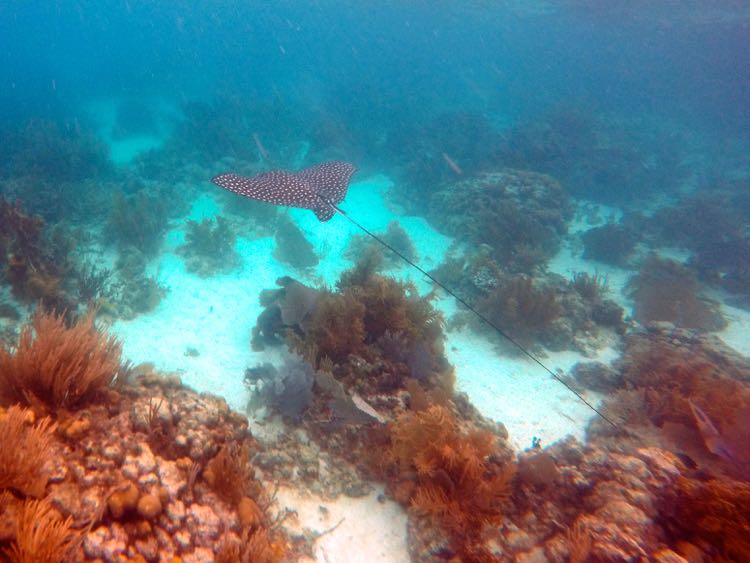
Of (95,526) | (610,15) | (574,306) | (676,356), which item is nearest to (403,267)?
(574,306)

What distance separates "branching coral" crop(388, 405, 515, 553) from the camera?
3.22 metres

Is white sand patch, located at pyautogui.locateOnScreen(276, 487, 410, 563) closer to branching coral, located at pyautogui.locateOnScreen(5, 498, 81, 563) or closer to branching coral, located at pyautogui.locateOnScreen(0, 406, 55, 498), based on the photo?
branching coral, located at pyautogui.locateOnScreen(5, 498, 81, 563)

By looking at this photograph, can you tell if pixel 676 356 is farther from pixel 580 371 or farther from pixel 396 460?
pixel 396 460

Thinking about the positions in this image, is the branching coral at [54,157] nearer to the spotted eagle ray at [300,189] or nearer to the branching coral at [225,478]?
the spotted eagle ray at [300,189]

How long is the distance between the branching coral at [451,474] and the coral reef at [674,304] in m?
8.82

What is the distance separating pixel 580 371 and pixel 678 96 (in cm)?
5586

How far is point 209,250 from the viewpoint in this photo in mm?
10391

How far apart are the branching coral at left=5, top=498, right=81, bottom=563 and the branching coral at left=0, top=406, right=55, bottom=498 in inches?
5.4

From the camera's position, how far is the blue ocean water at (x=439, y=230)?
261 inches

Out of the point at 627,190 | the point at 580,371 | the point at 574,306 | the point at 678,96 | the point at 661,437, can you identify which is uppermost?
the point at 678,96

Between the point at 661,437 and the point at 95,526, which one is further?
the point at 661,437

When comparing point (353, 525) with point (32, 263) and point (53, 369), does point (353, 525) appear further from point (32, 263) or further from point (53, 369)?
point (32, 263)

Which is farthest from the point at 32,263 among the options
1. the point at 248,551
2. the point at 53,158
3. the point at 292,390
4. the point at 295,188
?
the point at 53,158

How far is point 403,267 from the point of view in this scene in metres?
11.5
